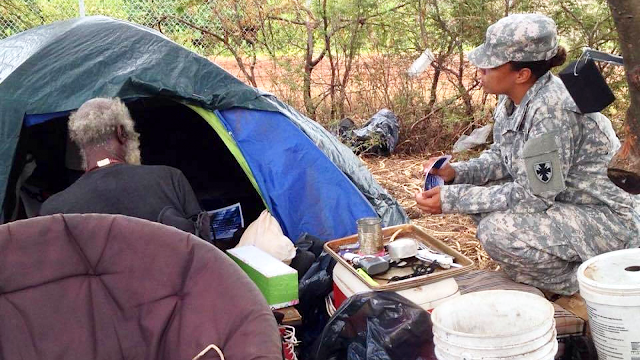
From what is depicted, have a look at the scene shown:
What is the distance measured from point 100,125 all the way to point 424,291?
158cm

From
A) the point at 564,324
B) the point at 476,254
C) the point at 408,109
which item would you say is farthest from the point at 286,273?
the point at 408,109

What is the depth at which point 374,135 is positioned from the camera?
253 inches

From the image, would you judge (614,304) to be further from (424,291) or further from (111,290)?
(111,290)

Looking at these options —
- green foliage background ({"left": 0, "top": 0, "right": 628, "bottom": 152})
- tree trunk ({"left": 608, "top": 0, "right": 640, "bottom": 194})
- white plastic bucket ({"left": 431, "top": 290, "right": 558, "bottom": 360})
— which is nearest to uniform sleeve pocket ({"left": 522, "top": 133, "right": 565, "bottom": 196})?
white plastic bucket ({"left": 431, "top": 290, "right": 558, "bottom": 360})

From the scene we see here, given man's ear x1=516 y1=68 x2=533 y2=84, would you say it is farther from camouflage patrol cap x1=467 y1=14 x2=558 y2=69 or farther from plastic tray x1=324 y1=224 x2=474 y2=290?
plastic tray x1=324 y1=224 x2=474 y2=290

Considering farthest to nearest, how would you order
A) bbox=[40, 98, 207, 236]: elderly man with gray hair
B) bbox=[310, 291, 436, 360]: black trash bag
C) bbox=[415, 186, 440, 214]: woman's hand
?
bbox=[415, 186, 440, 214]: woman's hand, bbox=[40, 98, 207, 236]: elderly man with gray hair, bbox=[310, 291, 436, 360]: black trash bag

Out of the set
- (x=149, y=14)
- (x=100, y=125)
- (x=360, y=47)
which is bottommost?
(x=100, y=125)

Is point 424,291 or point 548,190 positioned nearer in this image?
point 424,291

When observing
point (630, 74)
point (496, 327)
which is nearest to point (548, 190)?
point (496, 327)

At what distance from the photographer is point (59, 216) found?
6.69 feet

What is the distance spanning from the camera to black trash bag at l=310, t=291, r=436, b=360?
230 cm

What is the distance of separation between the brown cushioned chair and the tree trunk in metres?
1.09

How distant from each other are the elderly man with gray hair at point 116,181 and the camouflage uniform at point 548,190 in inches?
47.9

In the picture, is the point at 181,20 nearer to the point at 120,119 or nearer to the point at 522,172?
the point at 120,119
